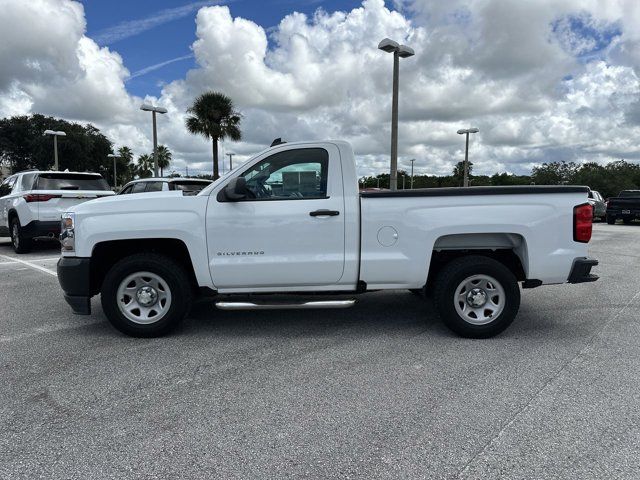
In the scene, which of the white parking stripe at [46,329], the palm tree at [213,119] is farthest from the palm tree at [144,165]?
the white parking stripe at [46,329]

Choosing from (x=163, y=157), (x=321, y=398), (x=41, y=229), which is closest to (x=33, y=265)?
(x=41, y=229)

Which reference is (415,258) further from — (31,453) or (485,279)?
(31,453)

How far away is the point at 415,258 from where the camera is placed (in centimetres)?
477

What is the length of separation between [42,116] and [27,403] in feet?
235

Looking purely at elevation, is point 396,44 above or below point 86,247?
above

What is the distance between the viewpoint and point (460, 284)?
4.78m

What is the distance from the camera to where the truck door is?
471 cm

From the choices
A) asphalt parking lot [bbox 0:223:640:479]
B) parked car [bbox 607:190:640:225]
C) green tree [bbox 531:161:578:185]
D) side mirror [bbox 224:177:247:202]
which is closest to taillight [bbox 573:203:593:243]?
asphalt parking lot [bbox 0:223:640:479]

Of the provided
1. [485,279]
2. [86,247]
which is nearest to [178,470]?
[86,247]

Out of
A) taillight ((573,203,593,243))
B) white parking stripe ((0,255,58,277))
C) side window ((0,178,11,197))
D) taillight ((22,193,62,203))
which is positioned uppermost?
side window ((0,178,11,197))

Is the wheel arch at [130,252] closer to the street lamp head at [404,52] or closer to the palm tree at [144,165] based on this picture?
the street lamp head at [404,52]

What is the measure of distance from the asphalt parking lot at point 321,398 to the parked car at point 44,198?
221 inches

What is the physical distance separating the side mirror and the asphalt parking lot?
4.59 ft

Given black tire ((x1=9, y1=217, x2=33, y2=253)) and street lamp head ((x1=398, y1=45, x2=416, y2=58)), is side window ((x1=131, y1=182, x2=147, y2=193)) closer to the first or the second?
black tire ((x1=9, y1=217, x2=33, y2=253))
